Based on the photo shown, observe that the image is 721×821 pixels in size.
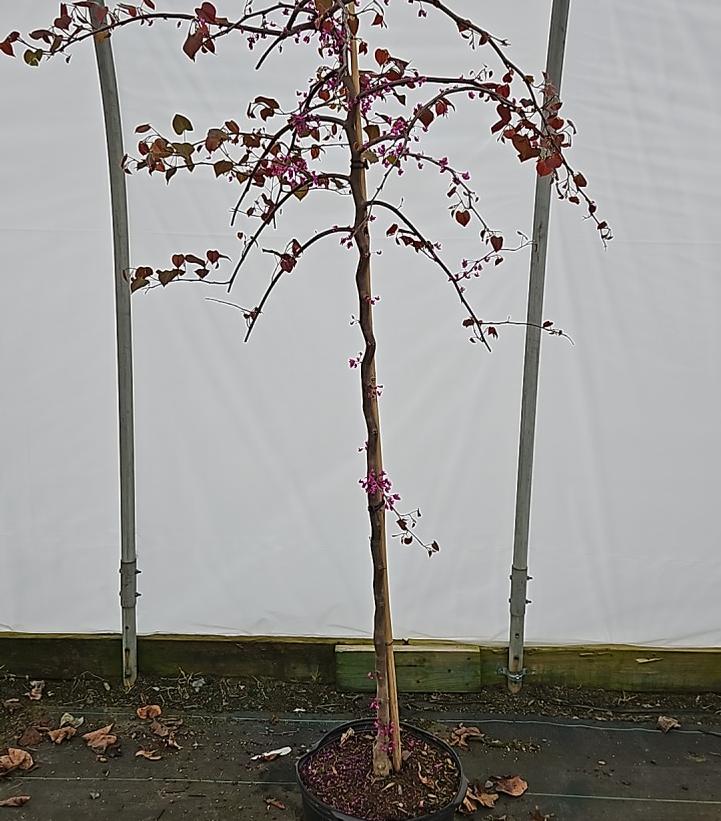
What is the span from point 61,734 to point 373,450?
120cm

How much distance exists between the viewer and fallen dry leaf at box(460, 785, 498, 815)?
5.38 ft

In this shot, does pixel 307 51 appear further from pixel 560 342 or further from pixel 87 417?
pixel 87 417

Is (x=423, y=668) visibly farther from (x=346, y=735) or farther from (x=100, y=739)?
(x=100, y=739)

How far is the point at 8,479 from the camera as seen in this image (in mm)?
2051

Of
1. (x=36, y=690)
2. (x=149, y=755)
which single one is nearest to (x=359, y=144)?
(x=149, y=755)

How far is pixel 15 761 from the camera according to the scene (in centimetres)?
178

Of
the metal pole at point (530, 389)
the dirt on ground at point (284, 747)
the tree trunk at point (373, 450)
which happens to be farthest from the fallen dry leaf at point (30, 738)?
the metal pole at point (530, 389)

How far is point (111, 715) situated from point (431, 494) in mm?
1006

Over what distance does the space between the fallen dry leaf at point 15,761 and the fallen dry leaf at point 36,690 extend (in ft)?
0.84

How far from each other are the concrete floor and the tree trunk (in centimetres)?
42

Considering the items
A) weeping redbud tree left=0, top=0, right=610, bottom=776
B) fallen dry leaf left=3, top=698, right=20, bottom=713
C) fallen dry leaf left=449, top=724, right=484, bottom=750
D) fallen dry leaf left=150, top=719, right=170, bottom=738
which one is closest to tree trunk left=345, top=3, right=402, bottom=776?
weeping redbud tree left=0, top=0, right=610, bottom=776

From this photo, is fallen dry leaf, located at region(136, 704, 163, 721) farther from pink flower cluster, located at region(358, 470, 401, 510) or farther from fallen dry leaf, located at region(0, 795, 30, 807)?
pink flower cluster, located at region(358, 470, 401, 510)

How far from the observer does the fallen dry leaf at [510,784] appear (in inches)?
66.4

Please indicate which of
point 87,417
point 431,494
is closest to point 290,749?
point 431,494
